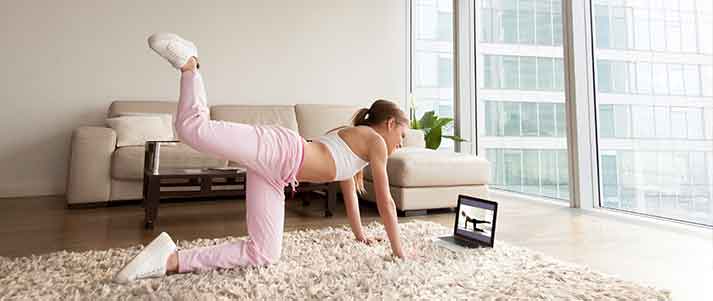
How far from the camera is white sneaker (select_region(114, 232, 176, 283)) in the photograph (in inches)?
46.1

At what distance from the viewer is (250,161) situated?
127cm

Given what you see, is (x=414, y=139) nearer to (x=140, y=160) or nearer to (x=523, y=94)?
(x=523, y=94)

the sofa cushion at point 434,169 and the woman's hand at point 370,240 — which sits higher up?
the sofa cushion at point 434,169

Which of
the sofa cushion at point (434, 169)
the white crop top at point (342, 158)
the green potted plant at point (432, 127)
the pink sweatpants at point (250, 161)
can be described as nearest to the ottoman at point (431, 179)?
the sofa cushion at point (434, 169)

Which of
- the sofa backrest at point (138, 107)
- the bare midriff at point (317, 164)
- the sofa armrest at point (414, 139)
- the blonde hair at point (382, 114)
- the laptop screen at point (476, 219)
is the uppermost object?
the sofa backrest at point (138, 107)

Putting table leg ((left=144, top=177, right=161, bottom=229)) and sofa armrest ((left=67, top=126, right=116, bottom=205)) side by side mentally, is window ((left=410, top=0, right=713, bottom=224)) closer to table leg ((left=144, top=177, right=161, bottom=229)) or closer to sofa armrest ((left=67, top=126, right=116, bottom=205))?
table leg ((left=144, top=177, right=161, bottom=229))

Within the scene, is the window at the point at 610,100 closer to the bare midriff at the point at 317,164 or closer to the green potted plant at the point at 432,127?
the green potted plant at the point at 432,127

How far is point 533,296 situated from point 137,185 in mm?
2720

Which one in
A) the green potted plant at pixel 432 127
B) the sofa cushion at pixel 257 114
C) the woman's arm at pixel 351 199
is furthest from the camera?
the green potted plant at pixel 432 127

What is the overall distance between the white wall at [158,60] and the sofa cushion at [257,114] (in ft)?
1.07

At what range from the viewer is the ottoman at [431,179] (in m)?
2.40

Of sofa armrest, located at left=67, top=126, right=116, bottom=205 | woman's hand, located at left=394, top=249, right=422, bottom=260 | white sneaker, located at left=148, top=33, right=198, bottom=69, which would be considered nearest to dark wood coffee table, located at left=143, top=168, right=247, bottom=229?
sofa armrest, located at left=67, top=126, right=116, bottom=205

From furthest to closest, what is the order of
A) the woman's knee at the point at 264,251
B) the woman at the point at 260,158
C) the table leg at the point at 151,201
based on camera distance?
1. the table leg at the point at 151,201
2. the woman's knee at the point at 264,251
3. the woman at the point at 260,158

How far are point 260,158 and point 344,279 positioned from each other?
45 centimetres
